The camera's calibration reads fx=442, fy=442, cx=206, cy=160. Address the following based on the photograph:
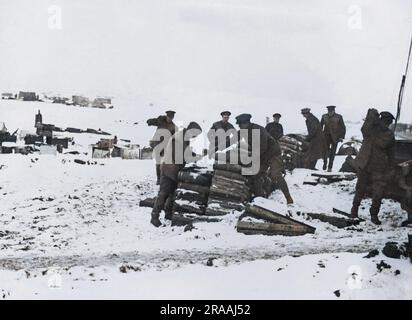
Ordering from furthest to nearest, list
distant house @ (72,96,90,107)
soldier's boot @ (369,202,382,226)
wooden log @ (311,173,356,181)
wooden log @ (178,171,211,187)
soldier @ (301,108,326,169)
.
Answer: distant house @ (72,96,90,107) → soldier @ (301,108,326,169) → wooden log @ (311,173,356,181) → wooden log @ (178,171,211,187) → soldier's boot @ (369,202,382,226)

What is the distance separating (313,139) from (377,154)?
4.18 m

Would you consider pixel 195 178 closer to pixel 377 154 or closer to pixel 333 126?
pixel 377 154

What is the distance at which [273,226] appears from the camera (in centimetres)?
646

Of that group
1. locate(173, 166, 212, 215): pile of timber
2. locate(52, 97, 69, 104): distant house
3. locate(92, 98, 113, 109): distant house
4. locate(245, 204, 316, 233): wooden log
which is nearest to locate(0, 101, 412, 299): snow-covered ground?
locate(245, 204, 316, 233): wooden log

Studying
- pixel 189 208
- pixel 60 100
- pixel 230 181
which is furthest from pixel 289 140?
pixel 60 100

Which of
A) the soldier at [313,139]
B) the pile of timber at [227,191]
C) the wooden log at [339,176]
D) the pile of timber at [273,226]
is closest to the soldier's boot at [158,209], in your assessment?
the pile of timber at [227,191]

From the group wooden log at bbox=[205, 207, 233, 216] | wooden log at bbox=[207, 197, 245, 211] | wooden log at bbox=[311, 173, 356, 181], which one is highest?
wooden log at bbox=[311, 173, 356, 181]

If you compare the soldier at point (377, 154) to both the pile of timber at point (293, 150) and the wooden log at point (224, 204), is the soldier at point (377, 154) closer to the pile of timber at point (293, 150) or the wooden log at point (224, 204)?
the wooden log at point (224, 204)

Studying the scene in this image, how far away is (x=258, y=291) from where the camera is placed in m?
4.59

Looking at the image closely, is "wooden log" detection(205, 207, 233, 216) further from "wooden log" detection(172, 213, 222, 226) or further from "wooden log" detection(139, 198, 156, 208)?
"wooden log" detection(139, 198, 156, 208)

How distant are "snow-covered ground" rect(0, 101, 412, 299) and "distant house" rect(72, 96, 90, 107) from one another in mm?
21128

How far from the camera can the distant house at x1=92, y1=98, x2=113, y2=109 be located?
30.5 m

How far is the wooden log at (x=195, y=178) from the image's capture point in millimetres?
7699

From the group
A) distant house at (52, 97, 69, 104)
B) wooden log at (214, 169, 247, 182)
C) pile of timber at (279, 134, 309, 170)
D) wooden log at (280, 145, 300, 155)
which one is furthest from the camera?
distant house at (52, 97, 69, 104)
